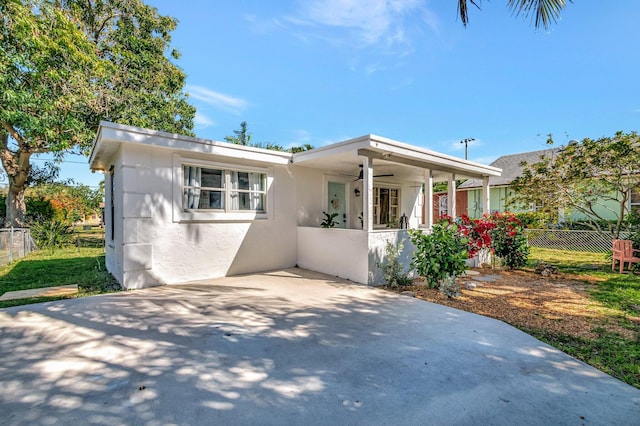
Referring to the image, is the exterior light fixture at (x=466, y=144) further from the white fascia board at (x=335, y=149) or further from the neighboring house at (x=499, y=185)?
the white fascia board at (x=335, y=149)

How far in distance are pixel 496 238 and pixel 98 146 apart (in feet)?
33.5

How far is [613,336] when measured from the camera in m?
3.70

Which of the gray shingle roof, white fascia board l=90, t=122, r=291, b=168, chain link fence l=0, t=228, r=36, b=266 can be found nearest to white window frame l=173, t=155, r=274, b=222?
white fascia board l=90, t=122, r=291, b=168

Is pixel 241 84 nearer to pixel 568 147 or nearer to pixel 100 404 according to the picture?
pixel 568 147

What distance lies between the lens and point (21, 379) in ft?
8.29

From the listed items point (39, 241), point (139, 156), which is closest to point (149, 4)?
point (39, 241)

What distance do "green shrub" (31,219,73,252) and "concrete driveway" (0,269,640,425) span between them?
39.5ft

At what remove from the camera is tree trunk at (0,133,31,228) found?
13227 millimetres

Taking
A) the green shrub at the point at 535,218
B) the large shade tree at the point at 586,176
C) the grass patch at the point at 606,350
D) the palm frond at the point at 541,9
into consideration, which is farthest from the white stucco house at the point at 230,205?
the grass patch at the point at 606,350

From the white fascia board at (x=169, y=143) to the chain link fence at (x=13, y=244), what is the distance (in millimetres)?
5192

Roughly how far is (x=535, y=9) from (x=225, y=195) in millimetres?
6369

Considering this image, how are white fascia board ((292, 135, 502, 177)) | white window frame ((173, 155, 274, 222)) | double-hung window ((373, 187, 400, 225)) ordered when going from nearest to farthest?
white fascia board ((292, 135, 502, 177)) → white window frame ((173, 155, 274, 222)) → double-hung window ((373, 187, 400, 225))

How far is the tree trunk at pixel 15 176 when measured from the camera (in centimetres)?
1323

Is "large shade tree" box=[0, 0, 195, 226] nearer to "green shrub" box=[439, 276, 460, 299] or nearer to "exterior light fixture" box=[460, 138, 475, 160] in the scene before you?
"green shrub" box=[439, 276, 460, 299]
